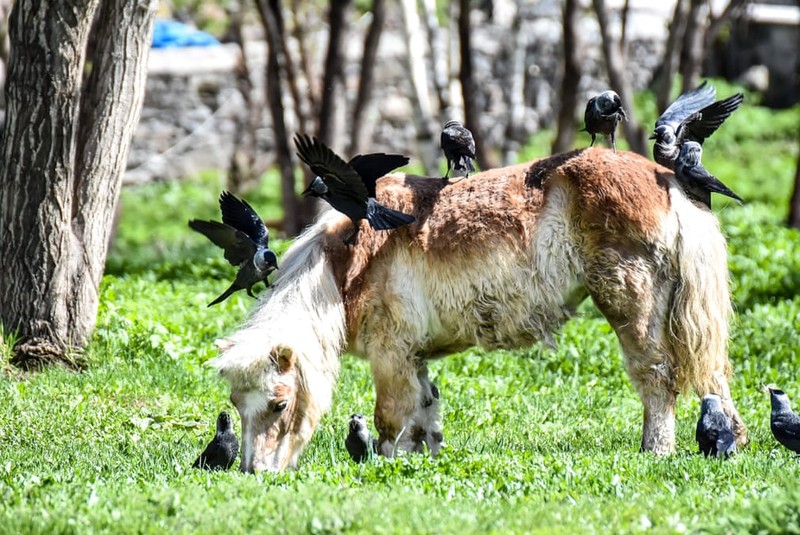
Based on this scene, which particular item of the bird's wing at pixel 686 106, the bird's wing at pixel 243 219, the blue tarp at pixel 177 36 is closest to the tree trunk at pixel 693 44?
the bird's wing at pixel 686 106

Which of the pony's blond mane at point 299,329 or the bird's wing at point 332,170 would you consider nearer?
the pony's blond mane at point 299,329

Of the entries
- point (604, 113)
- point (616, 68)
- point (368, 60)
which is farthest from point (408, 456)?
point (368, 60)

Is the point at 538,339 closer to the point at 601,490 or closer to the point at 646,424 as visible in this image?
the point at 646,424

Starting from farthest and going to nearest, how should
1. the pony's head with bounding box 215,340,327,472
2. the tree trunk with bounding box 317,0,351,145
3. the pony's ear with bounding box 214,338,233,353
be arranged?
the tree trunk with bounding box 317,0,351,145
the pony's ear with bounding box 214,338,233,353
the pony's head with bounding box 215,340,327,472

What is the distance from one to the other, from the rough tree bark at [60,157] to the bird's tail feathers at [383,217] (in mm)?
3108

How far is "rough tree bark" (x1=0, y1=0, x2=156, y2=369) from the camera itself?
8695 millimetres

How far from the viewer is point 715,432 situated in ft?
22.2

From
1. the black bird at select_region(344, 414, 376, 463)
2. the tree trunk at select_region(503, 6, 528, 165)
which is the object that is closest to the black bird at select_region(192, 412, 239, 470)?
the black bird at select_region(344, 414, 376, 463)

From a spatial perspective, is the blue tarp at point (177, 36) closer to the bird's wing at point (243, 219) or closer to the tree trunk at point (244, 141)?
the tree trunk at point (244, 141)

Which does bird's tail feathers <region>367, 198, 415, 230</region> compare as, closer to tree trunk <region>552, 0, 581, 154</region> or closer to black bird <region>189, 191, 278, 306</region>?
black bird <region>189, 191, 278, 306</region>

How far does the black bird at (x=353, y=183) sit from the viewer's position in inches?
264

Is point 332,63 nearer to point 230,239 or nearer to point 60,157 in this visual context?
point 60,157

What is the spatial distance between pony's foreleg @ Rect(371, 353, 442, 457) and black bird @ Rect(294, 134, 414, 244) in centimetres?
82

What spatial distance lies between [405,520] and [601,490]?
1.22 metres
